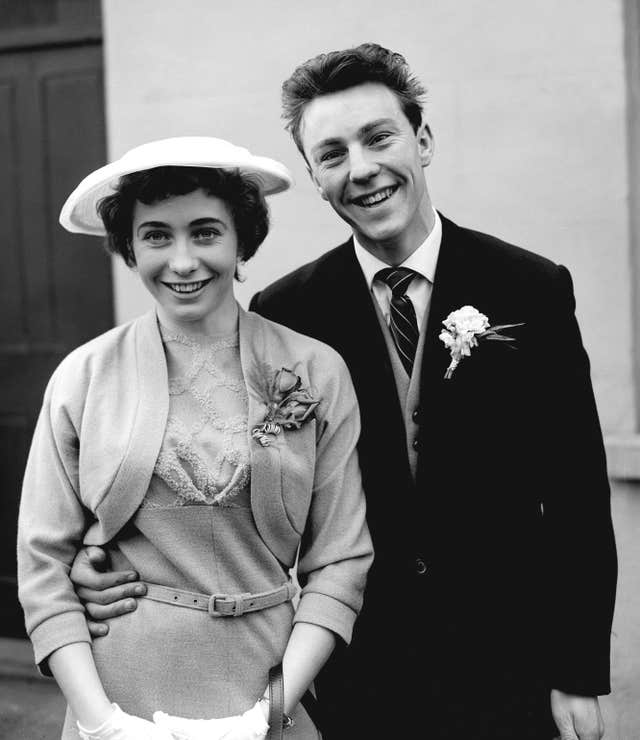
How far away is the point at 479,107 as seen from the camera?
369 cm

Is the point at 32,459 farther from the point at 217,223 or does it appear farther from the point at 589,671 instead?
the point at 589,671

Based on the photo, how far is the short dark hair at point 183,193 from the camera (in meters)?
2.09

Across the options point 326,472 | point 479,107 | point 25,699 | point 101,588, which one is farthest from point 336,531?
point 25,699

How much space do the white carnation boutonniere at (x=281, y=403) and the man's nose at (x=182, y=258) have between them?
268mm

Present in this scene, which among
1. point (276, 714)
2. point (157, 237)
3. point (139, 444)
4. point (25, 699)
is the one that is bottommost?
point (25, 699)

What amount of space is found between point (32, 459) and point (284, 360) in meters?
0.58

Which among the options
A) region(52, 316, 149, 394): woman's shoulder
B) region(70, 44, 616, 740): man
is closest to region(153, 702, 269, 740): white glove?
region(70, 44, 616, 740): man

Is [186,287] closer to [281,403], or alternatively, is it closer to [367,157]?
[281,403]

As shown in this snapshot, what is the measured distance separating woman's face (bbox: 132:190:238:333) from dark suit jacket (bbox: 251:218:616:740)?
445 millimetres

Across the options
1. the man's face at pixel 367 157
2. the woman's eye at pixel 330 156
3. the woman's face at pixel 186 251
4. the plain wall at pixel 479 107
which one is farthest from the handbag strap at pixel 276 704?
the plain wall at pixel 479 107

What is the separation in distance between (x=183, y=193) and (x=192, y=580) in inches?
31.7

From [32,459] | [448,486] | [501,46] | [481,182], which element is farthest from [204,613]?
[501,46]

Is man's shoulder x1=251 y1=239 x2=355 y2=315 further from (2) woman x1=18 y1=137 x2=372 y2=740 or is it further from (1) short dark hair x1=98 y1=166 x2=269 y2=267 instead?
(2) woman x1=18 y1=137 x2=372 y2=740

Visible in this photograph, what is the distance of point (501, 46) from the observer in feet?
11.9
